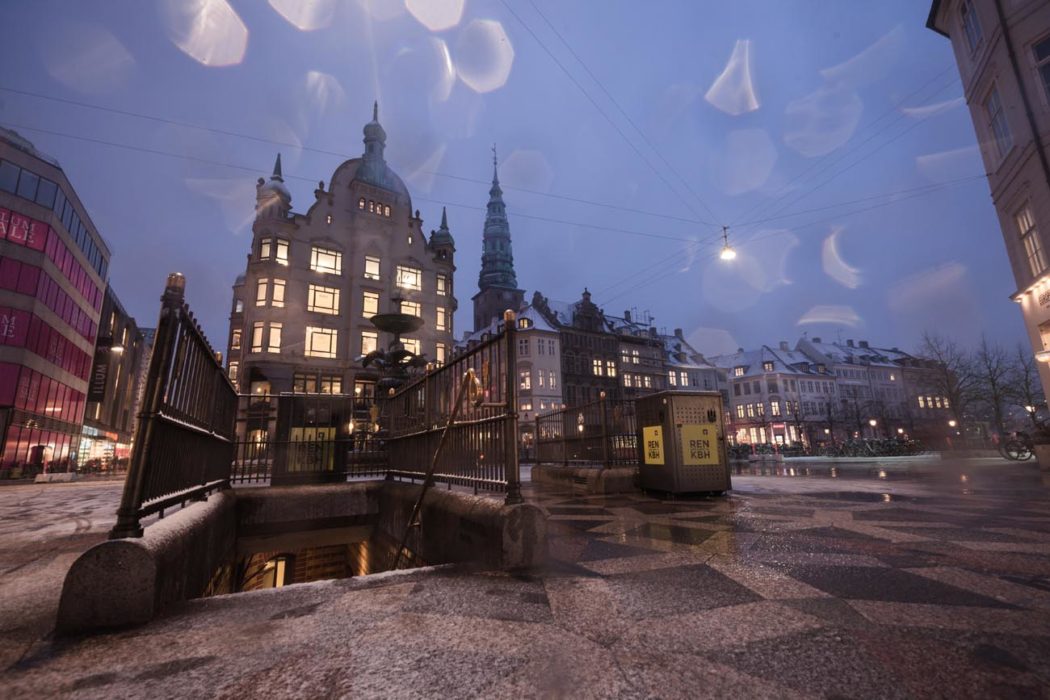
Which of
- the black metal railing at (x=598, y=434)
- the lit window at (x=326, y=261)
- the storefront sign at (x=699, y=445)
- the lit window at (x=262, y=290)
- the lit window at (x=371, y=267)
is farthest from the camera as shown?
the lit window at (x=371, y=267)

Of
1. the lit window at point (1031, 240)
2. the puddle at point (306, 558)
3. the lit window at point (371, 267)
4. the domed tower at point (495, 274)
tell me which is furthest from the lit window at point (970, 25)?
the domed tower at point (495, 274)

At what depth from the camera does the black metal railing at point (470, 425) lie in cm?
397

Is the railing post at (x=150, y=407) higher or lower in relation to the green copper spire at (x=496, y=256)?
lower

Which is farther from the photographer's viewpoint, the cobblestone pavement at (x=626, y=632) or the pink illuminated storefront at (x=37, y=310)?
the pink illuminated storefront at (x=37, y=310)

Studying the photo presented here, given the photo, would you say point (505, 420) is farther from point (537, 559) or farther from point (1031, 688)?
point (1031, 688)

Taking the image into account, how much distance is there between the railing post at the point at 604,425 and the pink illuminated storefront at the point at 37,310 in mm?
31009

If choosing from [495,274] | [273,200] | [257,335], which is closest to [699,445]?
[257,335]

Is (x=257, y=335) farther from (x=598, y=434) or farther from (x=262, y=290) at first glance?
(x=598, y=434)

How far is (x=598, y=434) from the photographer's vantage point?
1080 cm

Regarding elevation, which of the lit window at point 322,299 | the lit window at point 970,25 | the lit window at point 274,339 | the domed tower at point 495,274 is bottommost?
the lit window at point 274,339

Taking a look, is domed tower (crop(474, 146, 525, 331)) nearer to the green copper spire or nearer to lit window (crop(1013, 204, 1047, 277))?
the green copper spire

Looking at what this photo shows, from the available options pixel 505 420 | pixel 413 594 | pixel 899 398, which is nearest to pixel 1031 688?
pixel 413 594

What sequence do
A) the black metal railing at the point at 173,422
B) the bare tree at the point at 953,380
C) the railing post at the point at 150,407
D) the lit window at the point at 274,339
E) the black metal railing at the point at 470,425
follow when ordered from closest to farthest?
the railing post at the point at 150,407 < the black metal railing at the point at 173,422 < the black metal railing at the point at 470,425 < the lit window at the point at 274,339 < the bare tree at the point at 953,380

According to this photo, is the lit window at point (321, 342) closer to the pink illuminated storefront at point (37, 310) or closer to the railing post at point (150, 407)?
the pink illuminated storefront at point (37, 310)
